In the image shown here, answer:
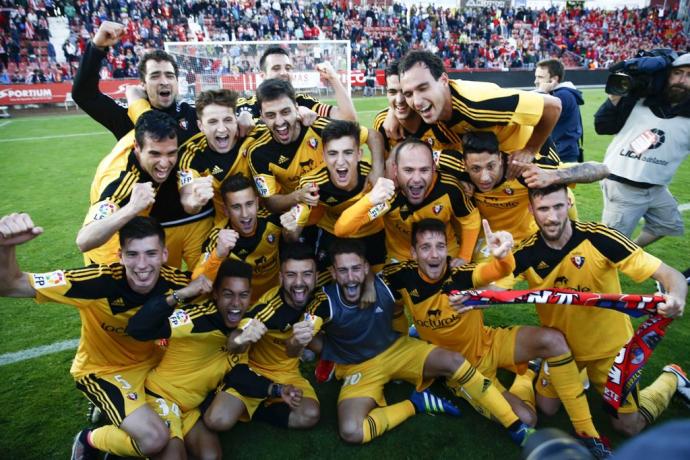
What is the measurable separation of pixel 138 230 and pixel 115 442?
1265 millimetres

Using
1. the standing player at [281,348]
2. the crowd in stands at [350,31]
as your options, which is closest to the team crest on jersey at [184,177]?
the standing player at [281,348]

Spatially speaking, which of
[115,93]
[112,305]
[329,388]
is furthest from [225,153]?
[115,93]

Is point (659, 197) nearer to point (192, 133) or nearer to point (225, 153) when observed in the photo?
point (225, 153)

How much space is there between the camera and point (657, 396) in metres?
3.09

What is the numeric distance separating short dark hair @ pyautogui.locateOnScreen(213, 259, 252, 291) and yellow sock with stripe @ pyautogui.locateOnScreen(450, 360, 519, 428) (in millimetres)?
1589

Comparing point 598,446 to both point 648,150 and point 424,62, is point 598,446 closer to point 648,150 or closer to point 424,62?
point 648,150

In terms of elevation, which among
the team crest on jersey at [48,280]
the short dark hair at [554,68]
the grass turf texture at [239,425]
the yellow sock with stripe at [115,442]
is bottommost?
the grass turf texture at [239,425]

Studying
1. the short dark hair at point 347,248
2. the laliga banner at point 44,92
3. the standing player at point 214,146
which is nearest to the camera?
the short dark hair at point 347,248

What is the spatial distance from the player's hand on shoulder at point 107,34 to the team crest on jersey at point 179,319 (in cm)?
225

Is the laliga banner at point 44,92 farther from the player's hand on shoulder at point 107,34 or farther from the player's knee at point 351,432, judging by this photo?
the player's knee at point 351,432

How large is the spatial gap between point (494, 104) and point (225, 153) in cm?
213

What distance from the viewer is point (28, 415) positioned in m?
3.20

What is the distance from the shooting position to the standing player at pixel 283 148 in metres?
3.70

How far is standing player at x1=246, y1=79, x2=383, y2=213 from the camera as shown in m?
3.70
